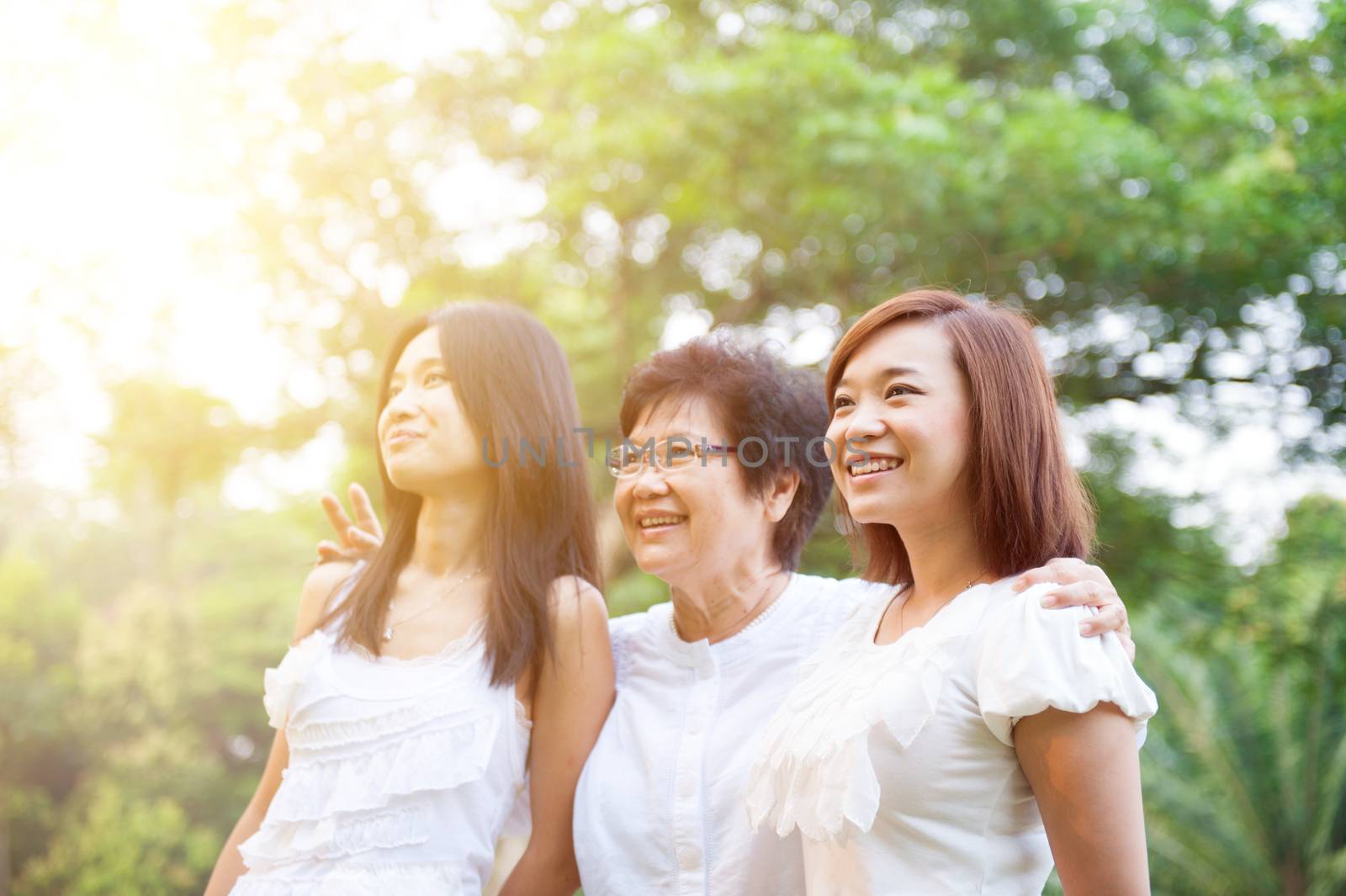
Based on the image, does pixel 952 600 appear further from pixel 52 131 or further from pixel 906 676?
pixel 52 131

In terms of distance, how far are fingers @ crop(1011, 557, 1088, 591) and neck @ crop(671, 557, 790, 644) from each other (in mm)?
831

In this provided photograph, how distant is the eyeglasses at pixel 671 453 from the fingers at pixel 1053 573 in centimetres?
81

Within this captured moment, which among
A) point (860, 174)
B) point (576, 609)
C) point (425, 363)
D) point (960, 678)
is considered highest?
point (860, 174)

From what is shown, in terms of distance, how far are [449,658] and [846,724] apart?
3.24 feet

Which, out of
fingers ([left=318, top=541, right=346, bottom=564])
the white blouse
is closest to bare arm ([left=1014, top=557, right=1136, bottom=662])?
the white blouse

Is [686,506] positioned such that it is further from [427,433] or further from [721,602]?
[427,433]

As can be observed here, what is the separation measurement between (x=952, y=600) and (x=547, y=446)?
108 cm

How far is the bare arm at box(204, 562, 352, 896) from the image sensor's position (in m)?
2.38

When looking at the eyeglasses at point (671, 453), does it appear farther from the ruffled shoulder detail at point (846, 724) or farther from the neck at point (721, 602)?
the ruffled shoulder detail at point (846, 724)

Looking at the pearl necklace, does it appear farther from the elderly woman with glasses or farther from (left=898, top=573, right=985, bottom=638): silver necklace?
(left=898, top=573, right=985, bottom=638): silver necklace

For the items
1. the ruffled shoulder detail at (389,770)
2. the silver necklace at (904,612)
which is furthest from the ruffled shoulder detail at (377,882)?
the silver necklace at (904,612)

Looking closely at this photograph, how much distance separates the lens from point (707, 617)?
236 cm

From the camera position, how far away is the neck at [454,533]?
2527 millimetres

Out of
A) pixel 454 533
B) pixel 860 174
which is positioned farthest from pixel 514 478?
pixel 860 174
